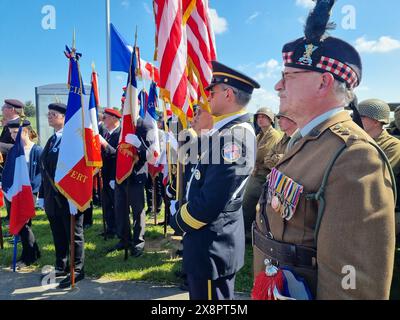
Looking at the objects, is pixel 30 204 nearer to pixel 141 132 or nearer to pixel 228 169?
pixel 141 132

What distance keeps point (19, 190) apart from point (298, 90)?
14.8ft

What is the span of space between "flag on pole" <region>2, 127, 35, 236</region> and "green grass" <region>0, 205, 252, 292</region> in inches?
30.8

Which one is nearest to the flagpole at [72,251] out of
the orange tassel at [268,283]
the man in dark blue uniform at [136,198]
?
the man in dark blue uniform at [136,198]

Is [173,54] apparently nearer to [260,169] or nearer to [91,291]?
[260,169]

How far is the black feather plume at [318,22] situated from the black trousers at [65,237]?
11.9 ft

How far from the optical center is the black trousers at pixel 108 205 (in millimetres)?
6004

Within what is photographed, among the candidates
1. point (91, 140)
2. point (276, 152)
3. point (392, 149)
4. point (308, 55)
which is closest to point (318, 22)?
point (308, 55)

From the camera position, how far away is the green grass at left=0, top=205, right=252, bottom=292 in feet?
13.5

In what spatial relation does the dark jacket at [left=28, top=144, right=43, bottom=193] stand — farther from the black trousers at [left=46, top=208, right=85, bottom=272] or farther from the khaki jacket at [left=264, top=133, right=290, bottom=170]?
the khaki jacket at [left=264, top=133, right=290, bottom=170]

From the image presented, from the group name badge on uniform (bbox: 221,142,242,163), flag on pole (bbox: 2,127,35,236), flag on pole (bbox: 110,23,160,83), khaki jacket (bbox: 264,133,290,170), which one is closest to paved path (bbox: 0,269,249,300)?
flag on pole (bbox: 2,127,35,236)

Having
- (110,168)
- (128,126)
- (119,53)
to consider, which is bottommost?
(110,168)

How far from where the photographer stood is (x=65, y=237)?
13.9 ft

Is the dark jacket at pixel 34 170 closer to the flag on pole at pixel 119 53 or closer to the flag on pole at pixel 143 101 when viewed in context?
the flag on pole at pixel 119 53

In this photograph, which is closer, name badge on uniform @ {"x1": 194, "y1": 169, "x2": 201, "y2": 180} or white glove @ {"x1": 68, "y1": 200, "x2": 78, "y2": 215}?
name badge on uniform @ {"x1": 194, "y1": 169, "x2": 201, "y2": 180}
